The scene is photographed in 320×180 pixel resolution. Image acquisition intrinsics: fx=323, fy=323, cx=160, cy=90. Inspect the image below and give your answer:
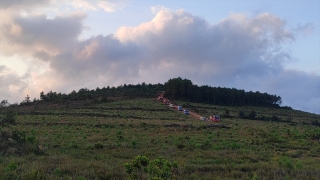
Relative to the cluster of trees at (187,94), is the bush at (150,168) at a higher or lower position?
lower

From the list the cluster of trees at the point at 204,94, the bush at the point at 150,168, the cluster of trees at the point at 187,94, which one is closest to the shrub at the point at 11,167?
the bush at the point at 150,168

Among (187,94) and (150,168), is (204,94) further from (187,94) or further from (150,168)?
(150,168)

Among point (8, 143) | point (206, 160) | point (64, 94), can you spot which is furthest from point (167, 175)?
point (64, 94)

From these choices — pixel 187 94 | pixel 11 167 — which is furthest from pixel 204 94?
pixel 11 167

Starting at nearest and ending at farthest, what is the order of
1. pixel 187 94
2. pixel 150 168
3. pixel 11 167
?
pixel 150 168 < pixel 11 167 < pixel 187 94

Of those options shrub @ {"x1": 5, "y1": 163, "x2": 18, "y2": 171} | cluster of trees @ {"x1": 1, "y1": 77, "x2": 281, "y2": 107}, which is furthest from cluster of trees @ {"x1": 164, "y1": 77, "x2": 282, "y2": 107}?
shrub @ {"x1": 5, "y1": 163, "x2": 18, "y2": 171}

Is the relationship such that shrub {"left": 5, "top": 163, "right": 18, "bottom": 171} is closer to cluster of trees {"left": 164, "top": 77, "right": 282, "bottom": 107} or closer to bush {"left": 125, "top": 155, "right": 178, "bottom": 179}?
bush {"left": 125, "top": 155, "right": 178, "bottom": 179}

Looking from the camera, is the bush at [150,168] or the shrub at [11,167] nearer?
the bush at [150,168]

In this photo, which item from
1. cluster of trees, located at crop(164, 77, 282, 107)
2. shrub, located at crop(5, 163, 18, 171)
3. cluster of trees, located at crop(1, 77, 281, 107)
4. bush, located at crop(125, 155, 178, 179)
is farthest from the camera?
cluster of trees, located at crop(164, 77, 282, 107)

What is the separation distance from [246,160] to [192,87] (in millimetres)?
84353

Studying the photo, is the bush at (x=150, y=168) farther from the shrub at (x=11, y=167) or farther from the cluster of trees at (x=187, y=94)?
the cluster of trees at (x=187, y=94)

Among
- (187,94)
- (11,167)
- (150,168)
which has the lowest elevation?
(11,167)

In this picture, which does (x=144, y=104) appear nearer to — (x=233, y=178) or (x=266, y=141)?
(x=266, y=141)

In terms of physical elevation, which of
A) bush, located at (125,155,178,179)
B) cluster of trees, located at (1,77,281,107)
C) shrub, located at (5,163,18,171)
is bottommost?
shrub, located at (5,163,18,171)
